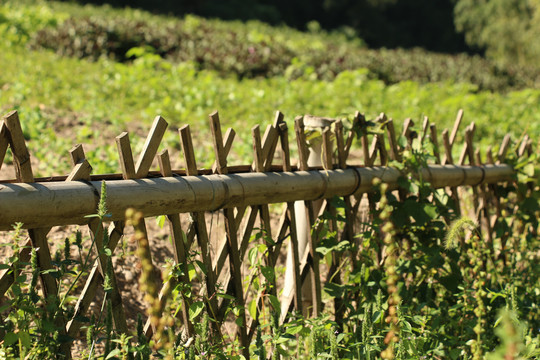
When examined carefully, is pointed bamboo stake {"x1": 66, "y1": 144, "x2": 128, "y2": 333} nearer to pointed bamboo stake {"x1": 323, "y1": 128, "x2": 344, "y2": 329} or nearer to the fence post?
the fence post

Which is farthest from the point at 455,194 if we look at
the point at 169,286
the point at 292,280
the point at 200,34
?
the point at 200,34

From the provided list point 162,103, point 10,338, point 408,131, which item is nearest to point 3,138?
point 10,338

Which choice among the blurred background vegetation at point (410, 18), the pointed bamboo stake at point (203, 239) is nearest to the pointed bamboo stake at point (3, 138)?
the pointed bamboo stake at point (203, 239)

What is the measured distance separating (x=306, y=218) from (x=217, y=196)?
2.08 ft

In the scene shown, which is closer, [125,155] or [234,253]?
[125,155]

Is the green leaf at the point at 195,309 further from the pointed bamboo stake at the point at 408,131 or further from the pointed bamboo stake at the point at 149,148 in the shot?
the pointed bamboo stake at the point at 408,131

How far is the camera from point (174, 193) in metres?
1.89

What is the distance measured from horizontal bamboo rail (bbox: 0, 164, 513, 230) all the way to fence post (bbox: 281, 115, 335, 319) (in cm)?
15

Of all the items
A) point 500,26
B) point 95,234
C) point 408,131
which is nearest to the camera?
point 95,234

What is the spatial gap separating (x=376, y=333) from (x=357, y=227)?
124 centimetres

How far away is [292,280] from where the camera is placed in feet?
8.36

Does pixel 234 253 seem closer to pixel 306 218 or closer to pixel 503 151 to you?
pixel 306 218

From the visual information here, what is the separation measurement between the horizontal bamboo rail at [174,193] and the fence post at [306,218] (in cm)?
15

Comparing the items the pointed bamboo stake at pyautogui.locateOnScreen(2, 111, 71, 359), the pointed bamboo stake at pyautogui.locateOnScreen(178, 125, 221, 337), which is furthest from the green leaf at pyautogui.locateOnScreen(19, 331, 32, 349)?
the pointed bamboo stake at pyautogui.locateOnScreen(178, 125, 221, 337)
